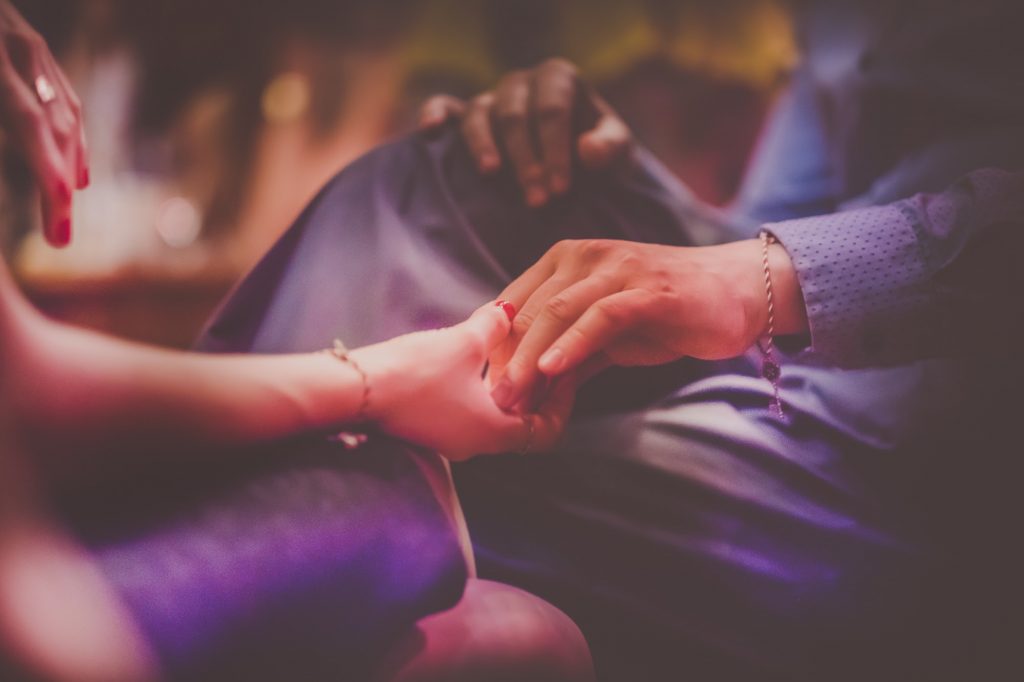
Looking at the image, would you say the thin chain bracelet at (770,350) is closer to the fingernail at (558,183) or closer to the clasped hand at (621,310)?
the clasped hand at (621,310)

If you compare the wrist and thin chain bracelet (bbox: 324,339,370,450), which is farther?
the wrist

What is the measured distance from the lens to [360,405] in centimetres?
47

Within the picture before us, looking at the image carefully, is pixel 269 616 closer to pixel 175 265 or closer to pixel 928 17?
pixel 928 17

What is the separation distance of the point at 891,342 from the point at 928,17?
1.71 ft

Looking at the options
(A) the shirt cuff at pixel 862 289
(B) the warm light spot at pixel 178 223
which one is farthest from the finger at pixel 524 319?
(B) the warm light spot at pixel 178 223

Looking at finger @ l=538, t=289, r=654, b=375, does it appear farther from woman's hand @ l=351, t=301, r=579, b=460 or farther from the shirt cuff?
the shirt cuff

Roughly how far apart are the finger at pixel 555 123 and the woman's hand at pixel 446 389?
0.19 meters

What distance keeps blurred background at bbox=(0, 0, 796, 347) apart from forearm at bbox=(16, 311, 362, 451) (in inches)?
14.4

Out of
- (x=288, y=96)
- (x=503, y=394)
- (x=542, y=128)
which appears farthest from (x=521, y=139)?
(x=288, y=96)

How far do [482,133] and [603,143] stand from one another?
0.39 ft

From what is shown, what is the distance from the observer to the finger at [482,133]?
66 cm

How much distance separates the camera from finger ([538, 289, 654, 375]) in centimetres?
49

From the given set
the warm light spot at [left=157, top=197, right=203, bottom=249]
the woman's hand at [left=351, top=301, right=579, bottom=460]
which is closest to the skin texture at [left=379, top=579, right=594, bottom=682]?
the woman's hand at [left=351, top=301, right=579, bottom=460]

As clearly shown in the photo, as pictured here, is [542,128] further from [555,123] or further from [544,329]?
[544,329]
